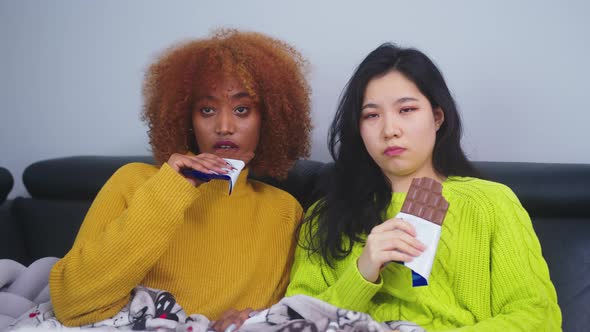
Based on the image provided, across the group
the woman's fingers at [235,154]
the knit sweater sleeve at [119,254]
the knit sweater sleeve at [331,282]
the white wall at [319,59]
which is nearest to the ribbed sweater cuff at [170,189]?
the knit sweater sleeve at [119,254]

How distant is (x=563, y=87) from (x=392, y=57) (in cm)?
65

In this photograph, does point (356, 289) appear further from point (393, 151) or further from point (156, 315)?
point (156, 315)

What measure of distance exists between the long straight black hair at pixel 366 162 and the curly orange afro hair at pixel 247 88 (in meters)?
0.16

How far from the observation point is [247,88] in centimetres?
127

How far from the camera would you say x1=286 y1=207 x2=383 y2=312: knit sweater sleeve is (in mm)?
1043

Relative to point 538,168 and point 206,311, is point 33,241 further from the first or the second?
point 538,168

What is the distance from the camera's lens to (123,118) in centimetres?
186

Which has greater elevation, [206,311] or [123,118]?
[123,118]

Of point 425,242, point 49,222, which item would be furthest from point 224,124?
point 49,222

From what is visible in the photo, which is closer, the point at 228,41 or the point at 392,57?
the point at 392,57

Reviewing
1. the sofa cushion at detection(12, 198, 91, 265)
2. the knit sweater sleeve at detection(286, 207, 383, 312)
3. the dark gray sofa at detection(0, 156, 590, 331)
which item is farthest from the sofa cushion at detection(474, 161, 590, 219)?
the sofa cushion at detection(12, 198, 91, 265)

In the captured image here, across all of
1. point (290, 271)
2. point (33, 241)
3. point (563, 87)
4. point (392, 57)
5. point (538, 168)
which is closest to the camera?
point (392, 57)

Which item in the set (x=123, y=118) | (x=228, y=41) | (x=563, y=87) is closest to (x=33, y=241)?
(x=123, y=118)

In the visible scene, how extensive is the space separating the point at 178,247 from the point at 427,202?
1.93 ft
